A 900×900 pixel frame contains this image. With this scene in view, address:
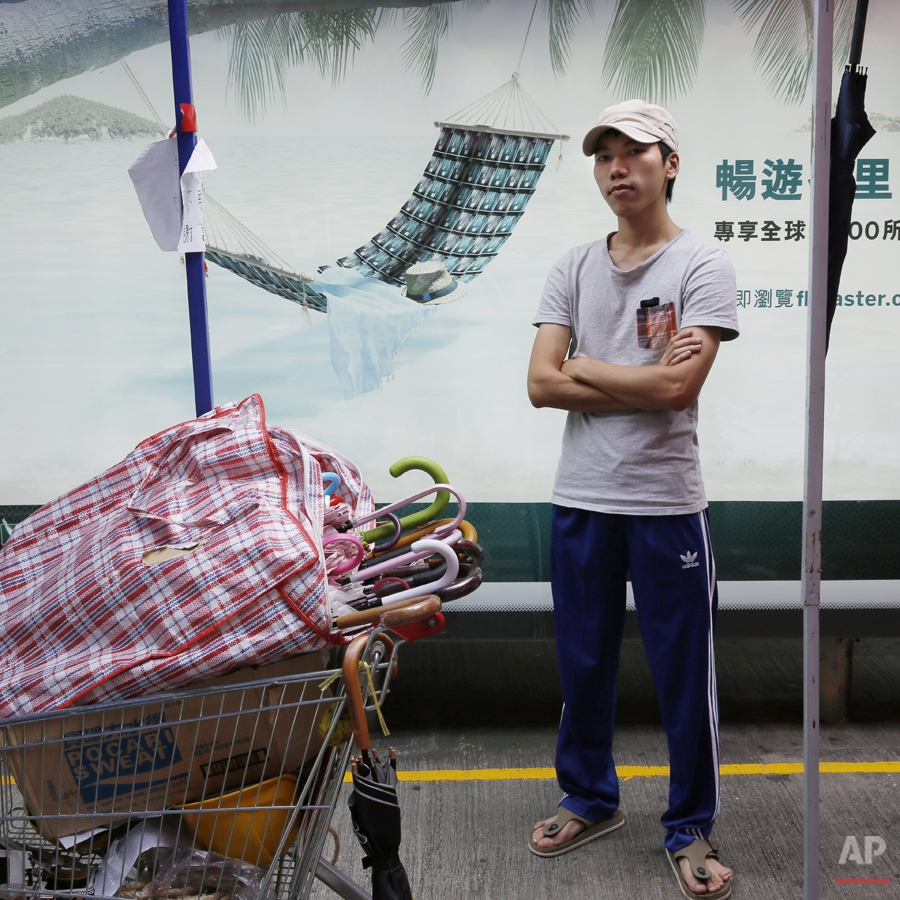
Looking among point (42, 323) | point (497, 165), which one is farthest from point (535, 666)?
point (42, 323)

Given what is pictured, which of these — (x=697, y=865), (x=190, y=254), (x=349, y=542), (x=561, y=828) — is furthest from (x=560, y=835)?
(x=190, y=254)

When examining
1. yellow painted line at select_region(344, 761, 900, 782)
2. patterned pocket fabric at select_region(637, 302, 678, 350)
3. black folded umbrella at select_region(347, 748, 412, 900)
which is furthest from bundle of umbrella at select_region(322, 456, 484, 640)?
yellow painted line at select_region(344, 761, 900, 782)

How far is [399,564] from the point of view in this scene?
183cm

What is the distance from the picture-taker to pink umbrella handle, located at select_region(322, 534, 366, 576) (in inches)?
70.3

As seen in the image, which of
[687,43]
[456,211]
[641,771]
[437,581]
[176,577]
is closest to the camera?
[176,577]

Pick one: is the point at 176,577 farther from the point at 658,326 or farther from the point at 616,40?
the point at 616,40

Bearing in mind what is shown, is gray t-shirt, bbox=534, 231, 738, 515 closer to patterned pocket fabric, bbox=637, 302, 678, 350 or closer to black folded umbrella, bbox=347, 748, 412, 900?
patterned pocket fabric, bbox=637, 302, 678, 350

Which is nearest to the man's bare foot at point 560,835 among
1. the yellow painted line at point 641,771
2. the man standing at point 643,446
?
the man standing at point 643,446

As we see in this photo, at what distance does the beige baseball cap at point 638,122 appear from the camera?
2.35 meters

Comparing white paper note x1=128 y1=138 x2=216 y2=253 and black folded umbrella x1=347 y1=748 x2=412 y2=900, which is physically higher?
white paper note x1=128 y1=138 x2=216 y2=253

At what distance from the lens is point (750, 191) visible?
3332 millimetres

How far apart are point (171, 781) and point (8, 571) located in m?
0.54

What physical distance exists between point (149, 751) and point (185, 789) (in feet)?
0.31

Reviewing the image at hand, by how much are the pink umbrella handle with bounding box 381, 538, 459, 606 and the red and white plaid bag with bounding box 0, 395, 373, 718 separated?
0.57 ft
